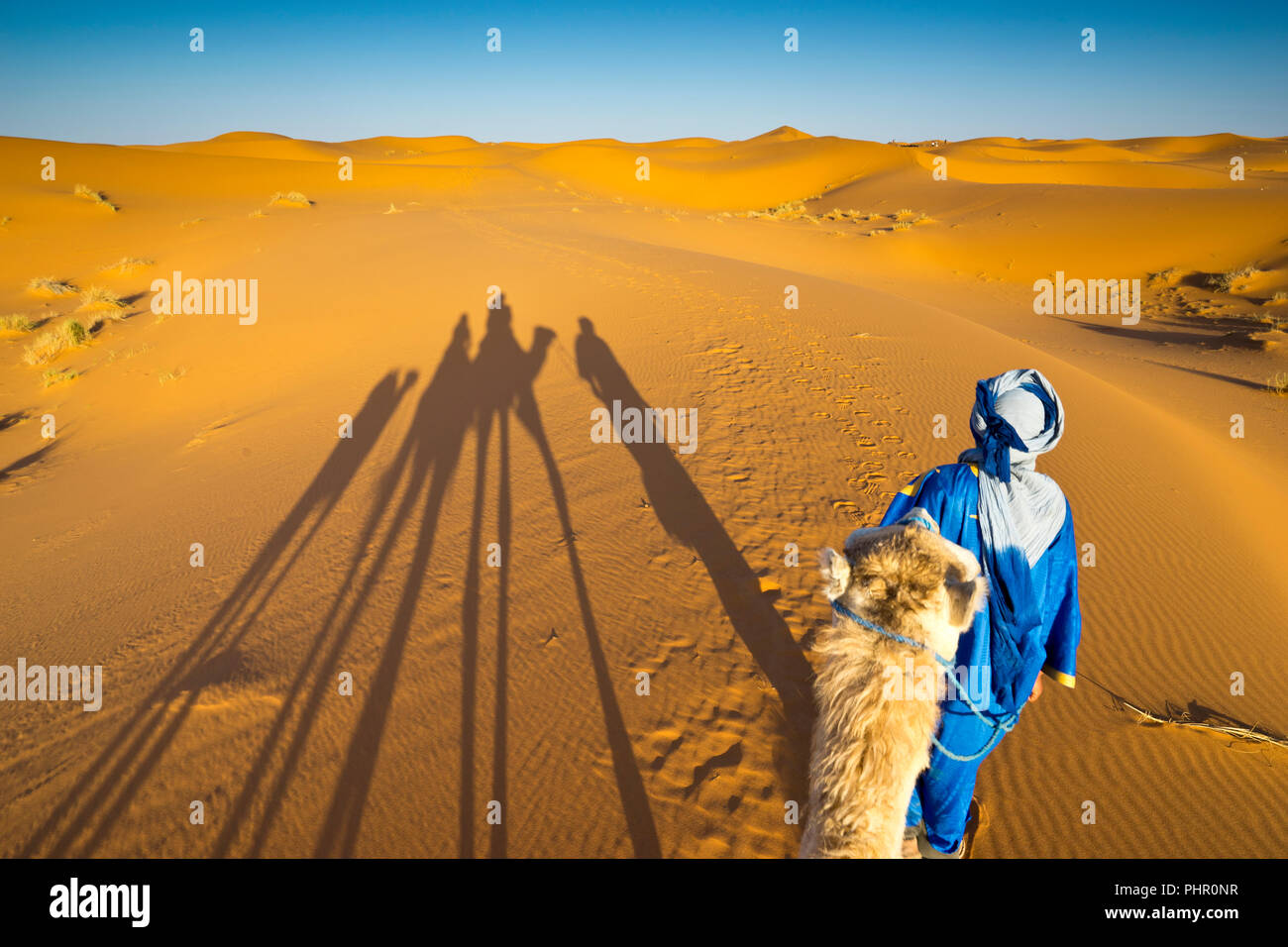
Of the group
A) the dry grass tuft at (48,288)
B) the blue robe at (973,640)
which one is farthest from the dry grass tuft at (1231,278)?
the dry grass tuft at (48,288)

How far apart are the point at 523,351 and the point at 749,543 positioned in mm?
6275

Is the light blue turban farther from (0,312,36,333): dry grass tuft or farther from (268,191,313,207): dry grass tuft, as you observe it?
(268,191,313,207): dry grass tuft

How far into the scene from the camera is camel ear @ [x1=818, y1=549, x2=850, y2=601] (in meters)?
1.49

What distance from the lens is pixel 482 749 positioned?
11.9 ft

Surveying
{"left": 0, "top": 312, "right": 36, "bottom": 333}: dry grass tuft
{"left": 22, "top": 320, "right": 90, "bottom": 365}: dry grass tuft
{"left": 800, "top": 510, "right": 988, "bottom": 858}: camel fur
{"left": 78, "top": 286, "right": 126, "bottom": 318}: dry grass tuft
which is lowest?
{"left": 800, "top": 510, "right": 988, "bottom": 858}: camel fur

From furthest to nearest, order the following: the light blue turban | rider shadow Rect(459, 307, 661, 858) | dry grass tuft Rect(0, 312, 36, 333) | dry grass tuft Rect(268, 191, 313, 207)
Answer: dry grass tuft Rect(268, 191, 313, 207) → dry grass tuft Rect(0, 312, 36, 333) → rider shadow Rect(459, 307, 661, 858) → the light blue turban

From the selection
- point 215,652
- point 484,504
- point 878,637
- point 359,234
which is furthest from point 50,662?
point 359,234

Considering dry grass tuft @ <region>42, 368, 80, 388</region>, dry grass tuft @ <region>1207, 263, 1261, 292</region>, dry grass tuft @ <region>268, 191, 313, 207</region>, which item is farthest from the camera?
dry grass tuft @ <region>268, 191, 313, 207</region>

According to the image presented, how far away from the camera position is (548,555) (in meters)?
5.41

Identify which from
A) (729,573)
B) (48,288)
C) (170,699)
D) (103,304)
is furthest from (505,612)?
(48,288)

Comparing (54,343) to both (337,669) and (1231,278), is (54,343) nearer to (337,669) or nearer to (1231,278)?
(337,669)

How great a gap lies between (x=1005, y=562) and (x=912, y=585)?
1044 millimetres

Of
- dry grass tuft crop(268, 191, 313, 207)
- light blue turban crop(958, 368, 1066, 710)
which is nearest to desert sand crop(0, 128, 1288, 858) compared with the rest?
light blue turban crop(958, 368, 1066, 710)

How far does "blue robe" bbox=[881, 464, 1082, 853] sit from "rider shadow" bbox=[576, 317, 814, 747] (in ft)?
3.99
